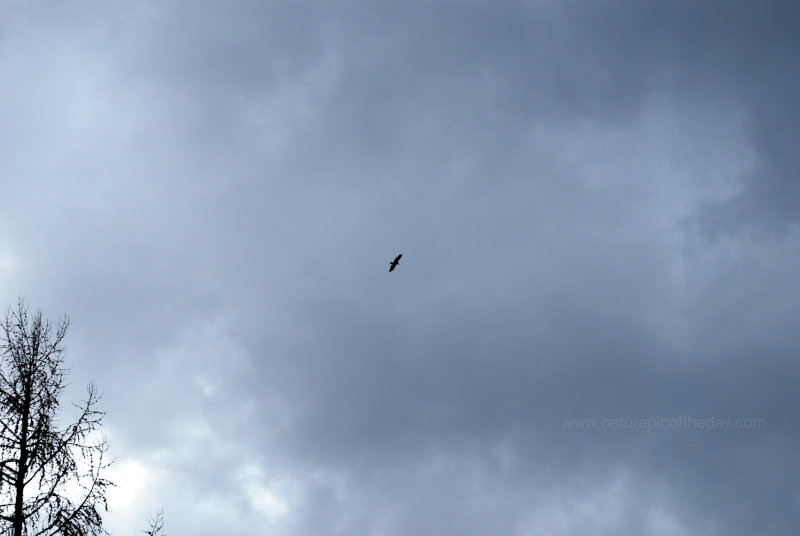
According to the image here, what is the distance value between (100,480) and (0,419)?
2.53 meters

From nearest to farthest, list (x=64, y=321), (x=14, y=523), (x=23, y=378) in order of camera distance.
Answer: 1. (x=14, y=523)
2. (x=23, y=378)
3. (x=64, y=321)

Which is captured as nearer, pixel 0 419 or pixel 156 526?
pixel 0 419

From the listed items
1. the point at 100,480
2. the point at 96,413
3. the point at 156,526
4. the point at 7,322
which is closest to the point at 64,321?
the point at 7,322

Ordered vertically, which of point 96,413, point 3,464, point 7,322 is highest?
point 7,322

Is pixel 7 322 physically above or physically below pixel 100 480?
above

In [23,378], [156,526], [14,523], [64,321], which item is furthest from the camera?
[156,526]

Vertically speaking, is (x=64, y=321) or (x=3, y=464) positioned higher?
(x=64, y=321)

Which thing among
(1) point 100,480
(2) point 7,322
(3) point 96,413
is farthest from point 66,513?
(2) point 7,322

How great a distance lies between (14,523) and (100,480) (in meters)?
1.82

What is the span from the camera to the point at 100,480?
Answer: 16219mm

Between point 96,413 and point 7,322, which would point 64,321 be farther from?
point 96,413

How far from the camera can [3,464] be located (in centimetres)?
1558

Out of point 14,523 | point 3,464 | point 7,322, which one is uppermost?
point 7,322

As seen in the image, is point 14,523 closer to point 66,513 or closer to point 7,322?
point 66,513
